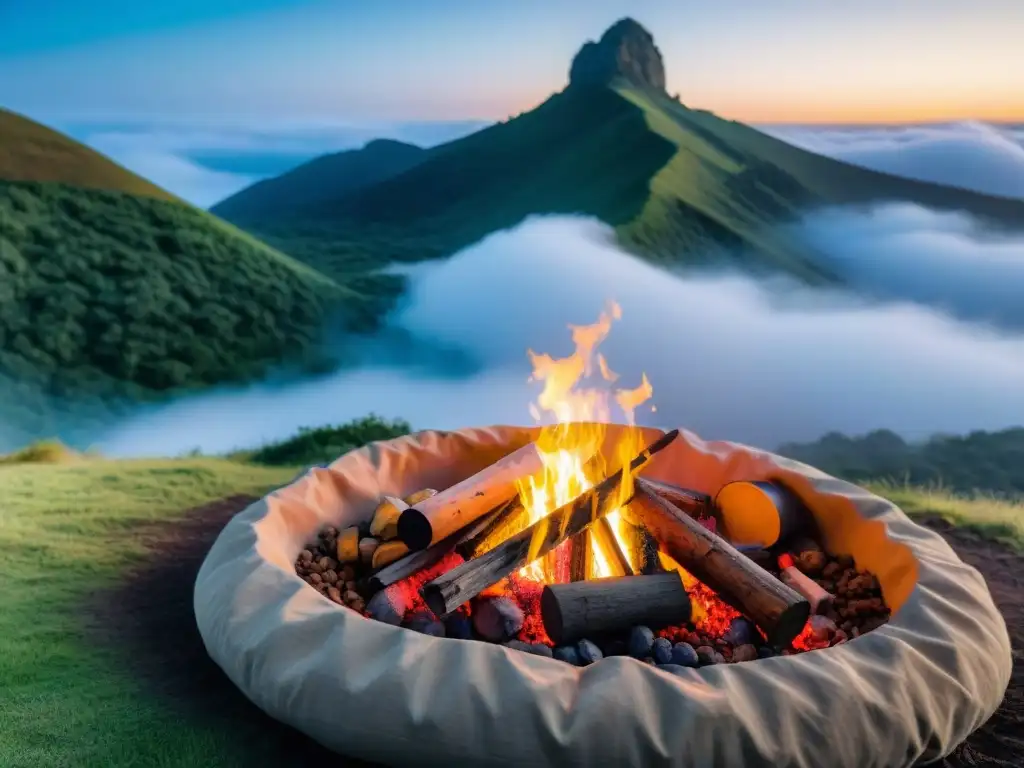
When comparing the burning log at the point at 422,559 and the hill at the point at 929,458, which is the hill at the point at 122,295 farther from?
the burning log at the point at 422,559

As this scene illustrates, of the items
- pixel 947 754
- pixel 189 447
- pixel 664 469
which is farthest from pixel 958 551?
pixel 189 447

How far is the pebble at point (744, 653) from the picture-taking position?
2652 mm

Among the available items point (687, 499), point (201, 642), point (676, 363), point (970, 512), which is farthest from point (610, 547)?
point (676, 363)

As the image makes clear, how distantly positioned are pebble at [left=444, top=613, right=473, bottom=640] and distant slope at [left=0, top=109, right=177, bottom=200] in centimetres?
602

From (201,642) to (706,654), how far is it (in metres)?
1.58

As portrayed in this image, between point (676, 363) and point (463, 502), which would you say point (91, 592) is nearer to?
point (463, 502)

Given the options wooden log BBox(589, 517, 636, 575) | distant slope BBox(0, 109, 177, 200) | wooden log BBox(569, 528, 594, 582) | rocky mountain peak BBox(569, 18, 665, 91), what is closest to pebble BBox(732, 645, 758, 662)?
wooden log BBox(589, 517, 636, 575)

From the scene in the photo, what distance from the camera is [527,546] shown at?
2881 millimetres

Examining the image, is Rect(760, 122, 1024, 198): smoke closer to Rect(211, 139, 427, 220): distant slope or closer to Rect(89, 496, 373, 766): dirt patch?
Rect(211, 139, 427, 220): distant slope

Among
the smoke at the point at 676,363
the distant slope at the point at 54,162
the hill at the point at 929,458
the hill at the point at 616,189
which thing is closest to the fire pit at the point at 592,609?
the smoke at the point at 676,363

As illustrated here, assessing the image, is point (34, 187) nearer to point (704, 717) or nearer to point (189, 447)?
point (189, 447)

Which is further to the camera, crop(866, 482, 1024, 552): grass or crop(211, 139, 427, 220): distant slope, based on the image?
crop(211, 139, 427, 220): distant slope

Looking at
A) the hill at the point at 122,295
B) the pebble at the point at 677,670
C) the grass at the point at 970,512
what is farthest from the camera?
the hill at the point at 122,295

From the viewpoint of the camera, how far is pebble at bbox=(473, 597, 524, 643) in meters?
2.73
